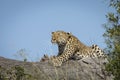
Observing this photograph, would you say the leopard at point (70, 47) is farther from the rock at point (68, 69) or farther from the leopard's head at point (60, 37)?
the rock at point (68, 69)

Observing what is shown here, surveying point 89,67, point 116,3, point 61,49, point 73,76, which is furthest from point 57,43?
point 116,3

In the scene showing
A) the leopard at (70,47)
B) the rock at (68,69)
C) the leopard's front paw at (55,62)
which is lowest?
the rock at (68,69)

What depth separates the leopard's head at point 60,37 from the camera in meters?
19.1

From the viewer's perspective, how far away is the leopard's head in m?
19.1

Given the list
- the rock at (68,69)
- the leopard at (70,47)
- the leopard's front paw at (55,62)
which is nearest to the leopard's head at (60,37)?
the leopard at (70,47)

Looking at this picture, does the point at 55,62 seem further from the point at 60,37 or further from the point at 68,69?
the point at 60,37

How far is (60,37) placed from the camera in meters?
19.4

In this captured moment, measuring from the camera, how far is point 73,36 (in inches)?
797

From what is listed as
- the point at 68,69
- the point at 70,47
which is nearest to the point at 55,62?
the point at 68,69

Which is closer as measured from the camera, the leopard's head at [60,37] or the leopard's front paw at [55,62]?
the leopard's front paw at [55,62]

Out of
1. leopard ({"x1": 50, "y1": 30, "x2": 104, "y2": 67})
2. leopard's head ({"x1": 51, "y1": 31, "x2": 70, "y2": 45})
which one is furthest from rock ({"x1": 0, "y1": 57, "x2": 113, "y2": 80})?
leopard's head ({"x1": 51, "y1": 31, "x2": 70, "y2": 45})

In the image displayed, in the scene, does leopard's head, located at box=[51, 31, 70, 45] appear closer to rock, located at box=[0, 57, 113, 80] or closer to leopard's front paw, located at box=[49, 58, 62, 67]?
leopard's front paw, located at box=[49, 58, 62, 67]

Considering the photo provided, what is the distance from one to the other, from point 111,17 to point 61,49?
31.0ft

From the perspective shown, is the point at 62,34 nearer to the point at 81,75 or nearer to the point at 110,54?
the point at 81,75
